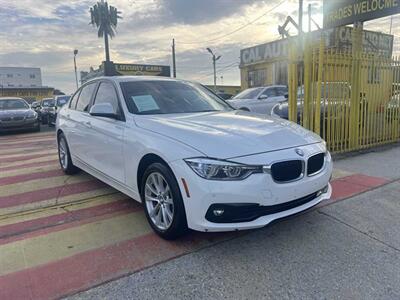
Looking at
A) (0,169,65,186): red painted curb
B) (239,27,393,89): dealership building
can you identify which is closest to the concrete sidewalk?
(0,169,65,186): red painted curb

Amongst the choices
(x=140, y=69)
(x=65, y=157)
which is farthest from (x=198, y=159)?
(x=140, y=69)

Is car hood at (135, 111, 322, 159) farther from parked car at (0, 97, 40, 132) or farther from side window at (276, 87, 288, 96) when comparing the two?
parked car at (0, 97, 40, 132)

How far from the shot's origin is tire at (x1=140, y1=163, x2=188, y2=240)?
121 inches

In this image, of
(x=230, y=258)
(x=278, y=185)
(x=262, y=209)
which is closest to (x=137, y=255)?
(x=230, y=258)

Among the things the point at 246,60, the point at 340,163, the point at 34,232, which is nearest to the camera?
the point at 34,232

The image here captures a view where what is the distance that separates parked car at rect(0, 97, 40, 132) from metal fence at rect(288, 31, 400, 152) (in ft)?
37.3

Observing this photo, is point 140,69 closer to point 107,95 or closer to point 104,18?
point 104,18

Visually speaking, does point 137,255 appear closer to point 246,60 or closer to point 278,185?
point 278,185

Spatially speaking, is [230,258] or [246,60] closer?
[230,258]

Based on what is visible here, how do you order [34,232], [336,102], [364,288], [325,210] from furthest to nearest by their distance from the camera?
[336,102]
[325,210]
[34,232]
[364,288]

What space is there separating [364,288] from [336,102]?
5027mm

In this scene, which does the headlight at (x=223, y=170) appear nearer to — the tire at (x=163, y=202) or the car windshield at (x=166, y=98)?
the tire at (x=163, y=202)

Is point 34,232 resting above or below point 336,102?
below

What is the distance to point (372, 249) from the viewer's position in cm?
315
